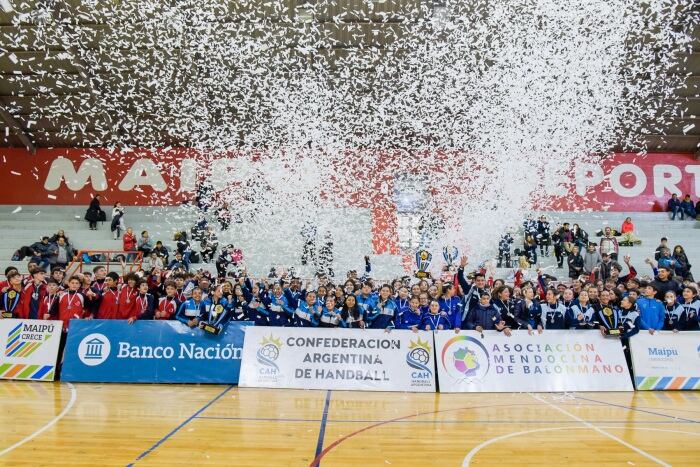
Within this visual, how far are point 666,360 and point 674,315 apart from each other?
910 millimetres

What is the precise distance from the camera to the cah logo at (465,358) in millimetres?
8297

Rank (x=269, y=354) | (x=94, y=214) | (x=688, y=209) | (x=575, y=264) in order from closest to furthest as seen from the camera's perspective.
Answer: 1. (x=269, y=354)
2. (x=575, y=264)
3. (x=94, y=214)
4. (x=688, y=209)

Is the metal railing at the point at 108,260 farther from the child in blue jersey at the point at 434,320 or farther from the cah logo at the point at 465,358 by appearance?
the cah logo at the point at 465,358

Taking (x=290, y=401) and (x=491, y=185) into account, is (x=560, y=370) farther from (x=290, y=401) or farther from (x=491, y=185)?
(x=491, y=185)

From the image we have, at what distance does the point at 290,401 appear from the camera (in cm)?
726

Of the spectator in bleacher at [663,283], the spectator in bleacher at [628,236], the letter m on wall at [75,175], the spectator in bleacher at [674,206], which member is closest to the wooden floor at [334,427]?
the spectator in bleacher at [663,283]

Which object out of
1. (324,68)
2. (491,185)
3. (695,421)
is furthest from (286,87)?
(695,421)

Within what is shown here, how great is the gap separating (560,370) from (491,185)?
11.9 m


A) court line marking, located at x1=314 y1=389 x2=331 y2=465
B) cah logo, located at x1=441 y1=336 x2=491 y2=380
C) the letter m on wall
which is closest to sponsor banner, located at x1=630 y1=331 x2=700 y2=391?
cah logo, located at x1=441 y1=336 x2=491 y2=380

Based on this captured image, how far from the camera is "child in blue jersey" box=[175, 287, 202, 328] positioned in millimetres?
8922

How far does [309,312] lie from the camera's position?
30.0ft

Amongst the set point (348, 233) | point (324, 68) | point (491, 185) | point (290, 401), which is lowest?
point (290, 401)

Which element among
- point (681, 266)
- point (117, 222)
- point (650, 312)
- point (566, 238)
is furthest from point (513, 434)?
point (117, 222)

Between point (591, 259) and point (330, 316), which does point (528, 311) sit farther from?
point (591, 259)
